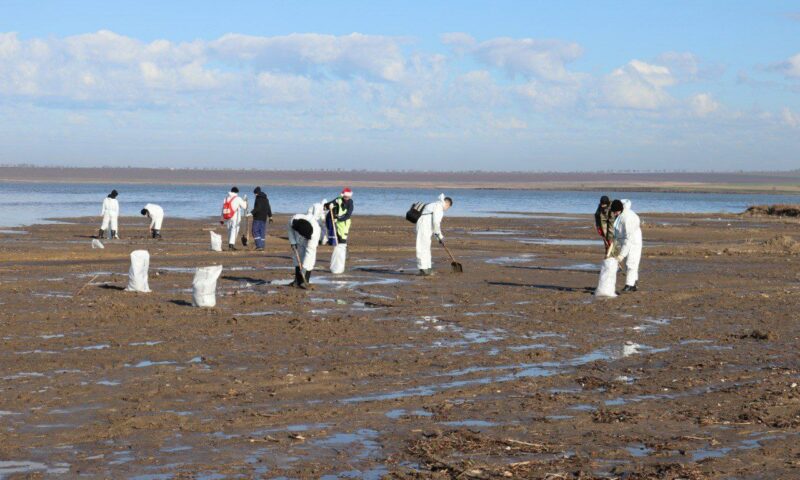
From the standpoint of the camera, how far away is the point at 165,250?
27.4m

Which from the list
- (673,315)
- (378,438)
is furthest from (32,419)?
(673,315)

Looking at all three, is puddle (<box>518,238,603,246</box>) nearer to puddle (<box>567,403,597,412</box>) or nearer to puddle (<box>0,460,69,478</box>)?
puddle (<box>567,403,597,412</box>)

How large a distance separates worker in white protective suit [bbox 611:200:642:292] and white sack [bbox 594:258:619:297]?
27.9 inches

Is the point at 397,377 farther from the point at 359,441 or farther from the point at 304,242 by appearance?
the point at 304,242

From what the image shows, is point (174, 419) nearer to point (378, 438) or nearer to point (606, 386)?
point (378, 438)

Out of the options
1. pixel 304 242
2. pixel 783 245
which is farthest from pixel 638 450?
pixel 783 245

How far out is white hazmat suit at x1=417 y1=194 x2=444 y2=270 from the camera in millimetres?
20891

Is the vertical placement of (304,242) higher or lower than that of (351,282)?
higher

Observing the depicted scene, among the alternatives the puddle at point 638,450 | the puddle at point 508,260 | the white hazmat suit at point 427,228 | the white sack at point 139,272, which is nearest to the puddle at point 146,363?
the puddle at point 638,450

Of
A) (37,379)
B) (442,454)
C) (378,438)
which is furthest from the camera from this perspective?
(37,379)

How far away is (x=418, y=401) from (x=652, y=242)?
87.6 ft

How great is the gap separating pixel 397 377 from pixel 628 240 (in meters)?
9.02

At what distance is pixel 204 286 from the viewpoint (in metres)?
15.5

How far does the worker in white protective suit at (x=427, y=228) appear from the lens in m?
20.8
